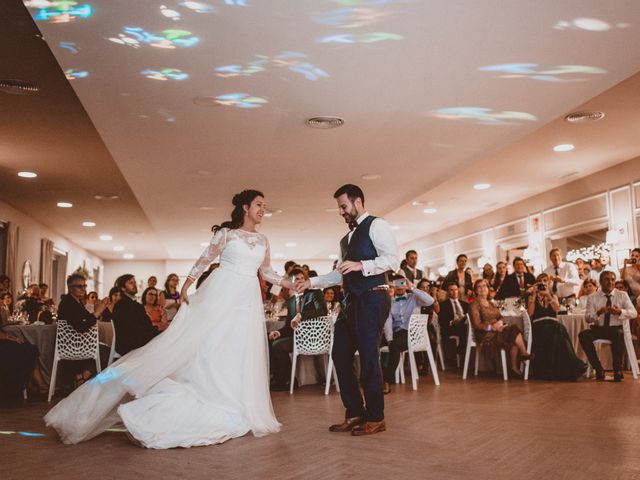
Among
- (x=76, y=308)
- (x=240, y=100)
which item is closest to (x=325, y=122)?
(x=240, y=100)

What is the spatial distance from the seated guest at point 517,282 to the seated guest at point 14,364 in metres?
5.87

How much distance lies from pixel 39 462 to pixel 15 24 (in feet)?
10.5

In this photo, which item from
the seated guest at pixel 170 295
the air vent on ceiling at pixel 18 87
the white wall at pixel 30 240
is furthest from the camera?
the white wall at pixel 30 240

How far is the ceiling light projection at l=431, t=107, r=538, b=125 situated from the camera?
5.99 metres

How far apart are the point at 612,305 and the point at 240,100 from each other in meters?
4.76

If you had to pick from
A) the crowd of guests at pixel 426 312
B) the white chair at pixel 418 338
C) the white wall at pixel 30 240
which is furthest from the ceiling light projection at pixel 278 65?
the white wall at pixel 30 240

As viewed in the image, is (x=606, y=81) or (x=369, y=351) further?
(x=606, y=81)

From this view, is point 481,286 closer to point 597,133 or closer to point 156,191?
point 597,133

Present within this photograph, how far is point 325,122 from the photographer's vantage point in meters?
6.34

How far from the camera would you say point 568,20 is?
415cm

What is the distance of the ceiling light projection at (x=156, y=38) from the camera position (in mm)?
4242

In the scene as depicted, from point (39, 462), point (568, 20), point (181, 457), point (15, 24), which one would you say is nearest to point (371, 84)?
point (568, 20)

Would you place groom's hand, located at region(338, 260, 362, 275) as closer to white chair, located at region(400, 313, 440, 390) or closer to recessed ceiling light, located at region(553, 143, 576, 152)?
white chair, located at region(400, 313, 440, 390)

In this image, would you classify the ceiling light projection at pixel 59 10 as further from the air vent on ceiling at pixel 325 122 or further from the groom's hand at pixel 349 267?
the air vent on ceiling at pixel 325 122
